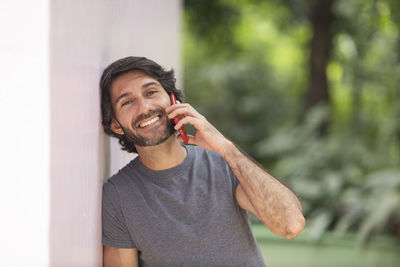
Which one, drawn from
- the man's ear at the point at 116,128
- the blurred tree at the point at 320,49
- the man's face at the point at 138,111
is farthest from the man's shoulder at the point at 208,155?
the blurred tree at the point at 320,49

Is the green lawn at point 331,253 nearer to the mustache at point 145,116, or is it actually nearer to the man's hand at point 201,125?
the man's hand at point 201,125

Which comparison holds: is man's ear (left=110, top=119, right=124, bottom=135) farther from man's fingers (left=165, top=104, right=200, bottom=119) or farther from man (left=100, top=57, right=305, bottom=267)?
man's fingers (left=165, top=104, right=200, bottom=119)

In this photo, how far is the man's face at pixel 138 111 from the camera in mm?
1604

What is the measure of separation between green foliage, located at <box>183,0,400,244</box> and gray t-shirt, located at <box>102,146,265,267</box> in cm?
277

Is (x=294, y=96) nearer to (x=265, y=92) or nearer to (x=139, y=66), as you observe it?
(x=265, y=92)

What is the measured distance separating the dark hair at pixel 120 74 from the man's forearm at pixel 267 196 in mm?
349

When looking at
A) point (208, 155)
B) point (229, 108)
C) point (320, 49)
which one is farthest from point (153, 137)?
point (229, 108)

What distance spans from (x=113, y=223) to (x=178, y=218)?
0.21 m

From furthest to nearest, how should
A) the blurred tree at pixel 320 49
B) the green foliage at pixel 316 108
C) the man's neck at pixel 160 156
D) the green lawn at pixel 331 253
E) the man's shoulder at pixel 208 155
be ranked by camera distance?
the blurred tree at pixel 320 49 → the green foliage at pixel 316 108 → the green lawn at pixel 331 253 → the man's shoulder at pixel 208 155 → the man's neck at pixel 160 156

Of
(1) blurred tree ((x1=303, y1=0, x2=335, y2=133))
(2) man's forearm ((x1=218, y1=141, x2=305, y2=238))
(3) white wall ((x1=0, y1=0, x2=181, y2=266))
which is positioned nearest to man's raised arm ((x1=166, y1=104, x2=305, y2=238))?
(2) man's forearm ((x1=218, y1=141, x2=305, y2=238))

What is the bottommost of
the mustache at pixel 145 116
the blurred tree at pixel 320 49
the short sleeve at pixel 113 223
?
the short sleeve at pixel 113 223

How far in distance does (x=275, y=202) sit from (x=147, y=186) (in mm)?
441

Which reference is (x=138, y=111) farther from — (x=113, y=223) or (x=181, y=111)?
(x=113, y=223)

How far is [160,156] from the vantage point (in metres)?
1.70
